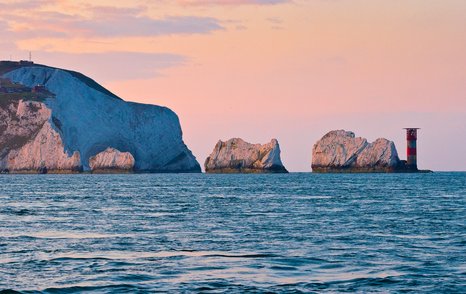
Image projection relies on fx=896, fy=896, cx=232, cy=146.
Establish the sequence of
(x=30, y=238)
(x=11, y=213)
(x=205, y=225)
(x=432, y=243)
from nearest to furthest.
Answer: (x=432, y=243), (x=30, y=238), (x=205, y=225), (x=11, y=213)

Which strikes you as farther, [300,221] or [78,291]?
[300,221]

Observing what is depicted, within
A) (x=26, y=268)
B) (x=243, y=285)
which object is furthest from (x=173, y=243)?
(x=243, y=285)

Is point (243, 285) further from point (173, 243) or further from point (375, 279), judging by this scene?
point (173, 243)

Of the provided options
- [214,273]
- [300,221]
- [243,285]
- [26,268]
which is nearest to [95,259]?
[26,268]

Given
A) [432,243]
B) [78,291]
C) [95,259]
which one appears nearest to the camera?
[78,291]

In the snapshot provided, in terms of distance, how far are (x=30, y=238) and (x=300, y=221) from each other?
18955 mm

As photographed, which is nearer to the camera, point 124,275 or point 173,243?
point 124,275

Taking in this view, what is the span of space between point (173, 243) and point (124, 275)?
35.3 ft

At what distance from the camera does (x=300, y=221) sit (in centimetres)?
5791

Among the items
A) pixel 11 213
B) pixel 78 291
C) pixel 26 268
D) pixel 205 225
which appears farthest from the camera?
pixel 11 213

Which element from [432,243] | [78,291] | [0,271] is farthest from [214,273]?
[432,243]

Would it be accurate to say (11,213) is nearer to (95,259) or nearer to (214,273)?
(95,259)

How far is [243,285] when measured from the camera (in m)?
30.1

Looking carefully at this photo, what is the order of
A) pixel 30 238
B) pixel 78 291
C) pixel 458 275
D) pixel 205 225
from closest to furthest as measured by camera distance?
1. pixel 78 291
2. pixel 458 275
3. pixel 30 238
4. pixel 205 225
